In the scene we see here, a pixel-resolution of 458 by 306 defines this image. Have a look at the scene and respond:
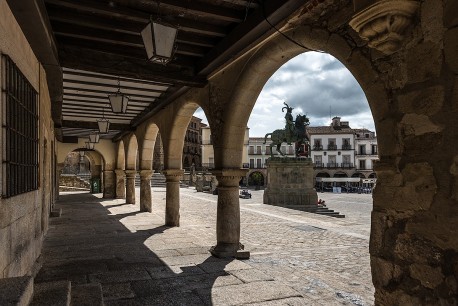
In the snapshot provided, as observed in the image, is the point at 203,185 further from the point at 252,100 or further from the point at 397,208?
the point at 397,208

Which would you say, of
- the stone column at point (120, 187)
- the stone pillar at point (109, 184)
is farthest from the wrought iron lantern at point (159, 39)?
the stone pillar at point (109, 184)

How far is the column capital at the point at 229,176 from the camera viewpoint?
556cm

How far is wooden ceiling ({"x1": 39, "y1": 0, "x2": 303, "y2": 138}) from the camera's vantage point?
382cm

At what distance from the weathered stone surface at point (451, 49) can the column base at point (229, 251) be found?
4.13m

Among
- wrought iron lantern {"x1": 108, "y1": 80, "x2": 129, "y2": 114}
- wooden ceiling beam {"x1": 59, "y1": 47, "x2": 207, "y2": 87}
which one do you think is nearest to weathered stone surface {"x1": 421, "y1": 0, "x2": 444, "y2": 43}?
wooden ceiling beam {"x1": 59, "y1": 47, "x2": 207, "y2": 87}

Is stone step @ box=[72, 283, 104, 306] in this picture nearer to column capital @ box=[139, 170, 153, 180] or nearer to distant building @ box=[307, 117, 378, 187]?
column capital @ box=[139, 170, 153, 180]

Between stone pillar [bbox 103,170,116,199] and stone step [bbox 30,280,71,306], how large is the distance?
590 inches

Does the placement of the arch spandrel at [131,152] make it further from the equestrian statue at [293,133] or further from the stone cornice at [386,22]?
the stone cornice at [386,22]

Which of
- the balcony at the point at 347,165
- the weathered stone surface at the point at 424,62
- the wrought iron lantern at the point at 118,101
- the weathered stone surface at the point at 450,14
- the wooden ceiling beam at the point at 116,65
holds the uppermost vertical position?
the wooden ceiling beam at the point at 116,65

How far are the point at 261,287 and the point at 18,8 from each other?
12.3ft

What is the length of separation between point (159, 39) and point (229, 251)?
11.0 ft

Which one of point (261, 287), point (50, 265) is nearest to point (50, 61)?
point (50, 265)

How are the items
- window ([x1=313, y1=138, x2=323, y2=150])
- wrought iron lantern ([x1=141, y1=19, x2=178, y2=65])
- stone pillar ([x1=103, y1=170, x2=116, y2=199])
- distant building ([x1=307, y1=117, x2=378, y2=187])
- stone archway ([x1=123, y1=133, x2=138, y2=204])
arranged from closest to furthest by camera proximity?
wrought iron lantern ([x1=141, y1=19, x2=178, y2=65])
stone archway ([x1=123, y1=133, x2=138, y2=204])
stone pillar ([x1=103, y1=170, x2=116, y2=199])
distant building ([x1=307, y1=117, x2=378, y2=187])
window ([x1=313, y1=138, x2=323, y2=150])

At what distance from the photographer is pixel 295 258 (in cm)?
559
